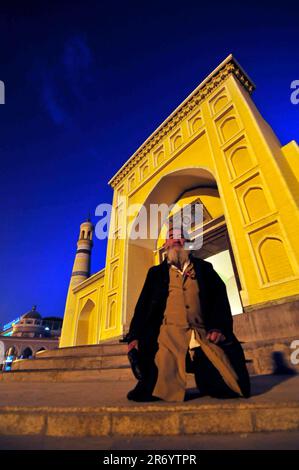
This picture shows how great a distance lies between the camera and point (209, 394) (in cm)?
182

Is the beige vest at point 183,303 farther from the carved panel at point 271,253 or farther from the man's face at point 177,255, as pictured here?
the carved panel at point 271,253

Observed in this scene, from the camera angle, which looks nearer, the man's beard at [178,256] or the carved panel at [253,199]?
the man's beard at [178,256]

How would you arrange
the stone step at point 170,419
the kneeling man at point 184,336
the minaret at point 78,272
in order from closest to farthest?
the stone step at point 170,419 < the kneeling man at point 184,336 < the minaret at point 78,272

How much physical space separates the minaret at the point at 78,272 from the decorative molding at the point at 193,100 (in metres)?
8.33

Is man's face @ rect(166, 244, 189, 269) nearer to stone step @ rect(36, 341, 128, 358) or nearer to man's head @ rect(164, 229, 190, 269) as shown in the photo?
man's head @ rect(164, 229, 190, 269)

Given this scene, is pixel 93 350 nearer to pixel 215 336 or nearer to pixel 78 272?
pixel 215 336

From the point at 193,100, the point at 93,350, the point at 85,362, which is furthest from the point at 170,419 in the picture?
the point at 193,100

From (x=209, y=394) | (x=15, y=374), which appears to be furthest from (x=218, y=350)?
(x=15, y=374)

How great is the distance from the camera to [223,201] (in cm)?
666

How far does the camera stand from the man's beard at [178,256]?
2342mm

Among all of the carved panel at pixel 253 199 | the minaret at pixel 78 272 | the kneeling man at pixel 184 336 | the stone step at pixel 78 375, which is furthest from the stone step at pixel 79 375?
the minaret at pixel 78 272

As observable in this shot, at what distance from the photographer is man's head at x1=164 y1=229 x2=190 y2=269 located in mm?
2352

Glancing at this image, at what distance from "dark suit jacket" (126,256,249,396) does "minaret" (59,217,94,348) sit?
43.9 feet
